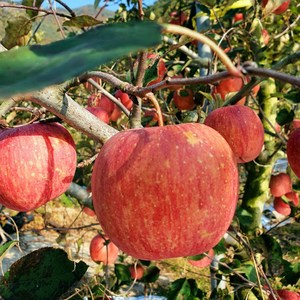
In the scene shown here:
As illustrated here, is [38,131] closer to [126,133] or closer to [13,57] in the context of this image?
[126,133]

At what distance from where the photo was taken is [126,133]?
1.71ft

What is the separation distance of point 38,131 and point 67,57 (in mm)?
458

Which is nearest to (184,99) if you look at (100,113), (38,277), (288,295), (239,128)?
(100,113)

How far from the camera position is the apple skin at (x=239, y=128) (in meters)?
0.90

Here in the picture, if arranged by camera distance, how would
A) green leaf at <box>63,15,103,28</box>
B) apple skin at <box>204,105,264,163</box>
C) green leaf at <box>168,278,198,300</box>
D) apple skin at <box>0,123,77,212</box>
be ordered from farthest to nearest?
green leaf at <box>168,278,198,300</box>
apple skin at <box>204,105,264,163</box>
green leaf at <box>63,15,103,28</box>
apple skin at <box>0,123,77,212</box>

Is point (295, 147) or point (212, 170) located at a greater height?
point (212, 170)

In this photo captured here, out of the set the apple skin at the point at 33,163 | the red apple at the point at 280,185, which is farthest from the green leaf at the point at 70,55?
the red apple at the point at 280,185

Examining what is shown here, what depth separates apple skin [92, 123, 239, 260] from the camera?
0.48 m

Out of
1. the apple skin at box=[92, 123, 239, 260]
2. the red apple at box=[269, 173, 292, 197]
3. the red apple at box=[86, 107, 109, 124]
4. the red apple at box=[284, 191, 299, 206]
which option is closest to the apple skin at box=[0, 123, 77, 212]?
the apple skin at box=[92, 123, 239, 260]

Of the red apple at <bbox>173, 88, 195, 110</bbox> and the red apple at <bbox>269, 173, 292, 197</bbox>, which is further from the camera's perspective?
the red apple at <bbox>269, 173, 292, 197</bbox>

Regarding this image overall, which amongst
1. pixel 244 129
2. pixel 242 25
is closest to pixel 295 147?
pixel 244 129

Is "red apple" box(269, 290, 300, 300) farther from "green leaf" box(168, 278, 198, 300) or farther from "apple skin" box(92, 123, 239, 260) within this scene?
"apple skin" box(92, 123, 239, 260)

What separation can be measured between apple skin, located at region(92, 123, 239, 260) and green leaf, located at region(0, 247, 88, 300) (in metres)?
0.36

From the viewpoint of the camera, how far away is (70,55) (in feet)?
0.77
